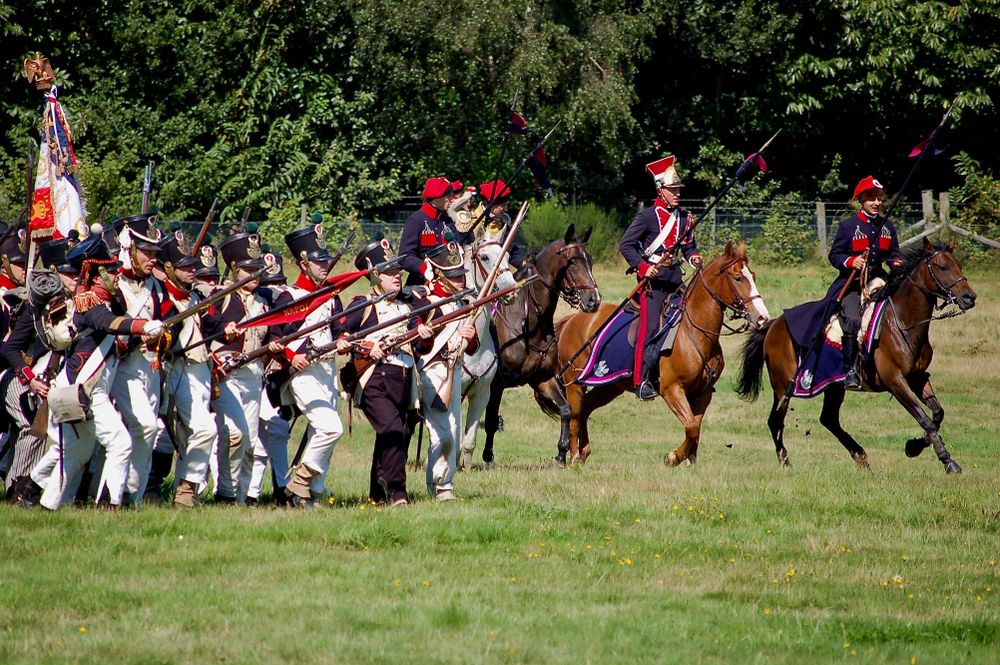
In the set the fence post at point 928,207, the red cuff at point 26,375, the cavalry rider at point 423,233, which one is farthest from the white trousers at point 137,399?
the fence post at point 928,207

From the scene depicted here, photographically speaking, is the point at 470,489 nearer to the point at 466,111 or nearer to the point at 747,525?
the point at 747,525

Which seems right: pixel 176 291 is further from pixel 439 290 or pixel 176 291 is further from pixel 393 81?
pixel 393 81

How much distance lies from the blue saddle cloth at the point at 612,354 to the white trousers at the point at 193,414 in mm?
5877

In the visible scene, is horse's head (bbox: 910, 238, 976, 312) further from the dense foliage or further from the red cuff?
the dense foliage

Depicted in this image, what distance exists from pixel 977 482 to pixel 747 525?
384 cm

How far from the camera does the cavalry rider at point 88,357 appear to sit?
10.8 meters

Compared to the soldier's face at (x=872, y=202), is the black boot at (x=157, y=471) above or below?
below

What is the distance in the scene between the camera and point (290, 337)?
11516 mm

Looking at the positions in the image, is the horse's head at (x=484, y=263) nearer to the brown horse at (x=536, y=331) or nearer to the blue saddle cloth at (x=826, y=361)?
the brown horse at (x=536, y=331)

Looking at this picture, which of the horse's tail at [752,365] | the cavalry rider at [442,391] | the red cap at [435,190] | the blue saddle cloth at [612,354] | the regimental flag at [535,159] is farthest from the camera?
the horse's tail at [752,365]

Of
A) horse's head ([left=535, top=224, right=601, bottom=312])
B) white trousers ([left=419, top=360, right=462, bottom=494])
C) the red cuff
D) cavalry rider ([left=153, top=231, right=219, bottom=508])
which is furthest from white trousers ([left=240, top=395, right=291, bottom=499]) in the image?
horse's head ([left=535, top=224, right=601, bottom=312])

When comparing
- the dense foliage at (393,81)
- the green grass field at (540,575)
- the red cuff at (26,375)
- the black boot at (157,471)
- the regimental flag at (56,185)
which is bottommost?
the green grass field at (540,575)

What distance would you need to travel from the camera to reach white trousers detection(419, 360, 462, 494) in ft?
39.9

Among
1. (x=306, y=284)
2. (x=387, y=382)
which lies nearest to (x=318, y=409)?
(x=387, y=382)
